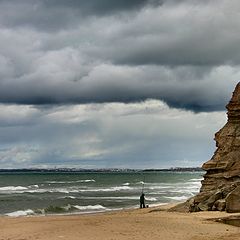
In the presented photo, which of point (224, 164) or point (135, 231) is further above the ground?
point (224, 164)

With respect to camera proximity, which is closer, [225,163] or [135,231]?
[135,231]

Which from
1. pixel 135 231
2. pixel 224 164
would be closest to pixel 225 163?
pixel 224 164

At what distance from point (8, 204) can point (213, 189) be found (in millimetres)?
27870

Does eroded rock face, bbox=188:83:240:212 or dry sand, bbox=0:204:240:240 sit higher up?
eroded rock face, bbox=188:83:240:212

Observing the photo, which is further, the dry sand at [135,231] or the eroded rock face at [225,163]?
the eroded rock face at [225,163]

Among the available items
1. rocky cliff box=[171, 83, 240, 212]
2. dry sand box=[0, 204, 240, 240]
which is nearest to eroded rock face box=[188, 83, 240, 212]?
rocky cliff box=[171, 83, 240, 212]

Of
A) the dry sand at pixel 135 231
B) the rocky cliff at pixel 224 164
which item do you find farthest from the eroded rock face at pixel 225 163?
the dry sand at pixel 135 231

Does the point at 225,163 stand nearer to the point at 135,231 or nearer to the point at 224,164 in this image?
the point at 224,164

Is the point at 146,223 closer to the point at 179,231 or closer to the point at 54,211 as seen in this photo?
the point at 179,231

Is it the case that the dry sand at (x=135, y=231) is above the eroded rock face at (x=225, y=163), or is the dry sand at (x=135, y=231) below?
below

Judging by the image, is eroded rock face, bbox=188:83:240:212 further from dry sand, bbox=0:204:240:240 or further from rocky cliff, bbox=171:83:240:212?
dry sand, bbox=0:204:240:240

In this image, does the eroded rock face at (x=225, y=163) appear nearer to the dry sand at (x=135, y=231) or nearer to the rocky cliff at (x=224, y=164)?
the rocky cliff at (x=224, y=164)

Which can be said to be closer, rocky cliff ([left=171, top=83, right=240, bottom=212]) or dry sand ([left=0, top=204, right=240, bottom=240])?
dry sand ([left=0, top=204, right=240, bottom=240])

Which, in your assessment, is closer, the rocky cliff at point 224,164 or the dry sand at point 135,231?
the dry sand at point 135,231
